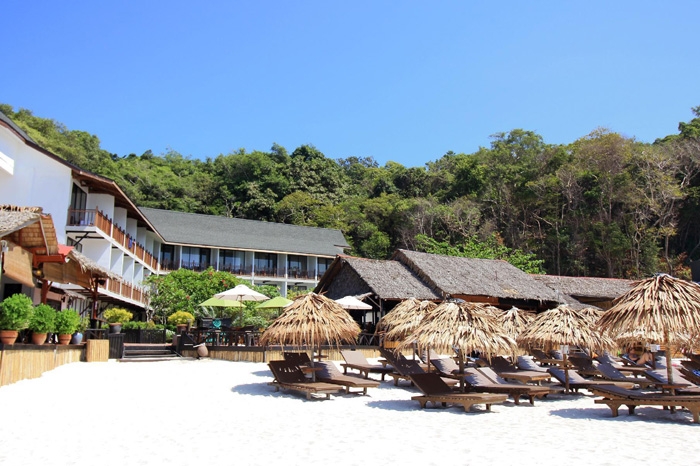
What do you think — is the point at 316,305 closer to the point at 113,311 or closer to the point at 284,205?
the point at 113,311

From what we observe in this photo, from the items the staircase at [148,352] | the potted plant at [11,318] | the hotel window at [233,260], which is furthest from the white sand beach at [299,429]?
the hotel window at [233,260]

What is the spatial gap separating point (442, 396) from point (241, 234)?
35262 millimetres

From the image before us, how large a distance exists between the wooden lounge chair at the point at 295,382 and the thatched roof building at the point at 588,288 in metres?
20.6

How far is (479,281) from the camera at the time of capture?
2673 centimetres

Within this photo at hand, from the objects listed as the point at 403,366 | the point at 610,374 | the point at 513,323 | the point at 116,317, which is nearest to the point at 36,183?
the point at 116,317

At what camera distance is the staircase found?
1776cm

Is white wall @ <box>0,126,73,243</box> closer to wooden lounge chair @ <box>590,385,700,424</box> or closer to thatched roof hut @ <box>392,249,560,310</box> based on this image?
→ thatched roof hut @ <box>392,249,560,310</box>

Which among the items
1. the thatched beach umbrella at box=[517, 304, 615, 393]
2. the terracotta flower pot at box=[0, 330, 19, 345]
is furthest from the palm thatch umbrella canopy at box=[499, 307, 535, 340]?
the terracotta flower pot at box=[0, 330, 19, 345]

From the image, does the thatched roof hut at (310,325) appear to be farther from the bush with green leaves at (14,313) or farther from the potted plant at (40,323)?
the potted plant at (40,323)

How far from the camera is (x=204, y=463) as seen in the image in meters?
5.67

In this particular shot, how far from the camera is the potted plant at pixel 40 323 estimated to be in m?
11.8

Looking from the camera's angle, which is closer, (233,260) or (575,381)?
(575,381)

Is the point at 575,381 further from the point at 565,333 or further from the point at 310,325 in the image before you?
the point at 310,325

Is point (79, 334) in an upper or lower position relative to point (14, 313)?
lower
